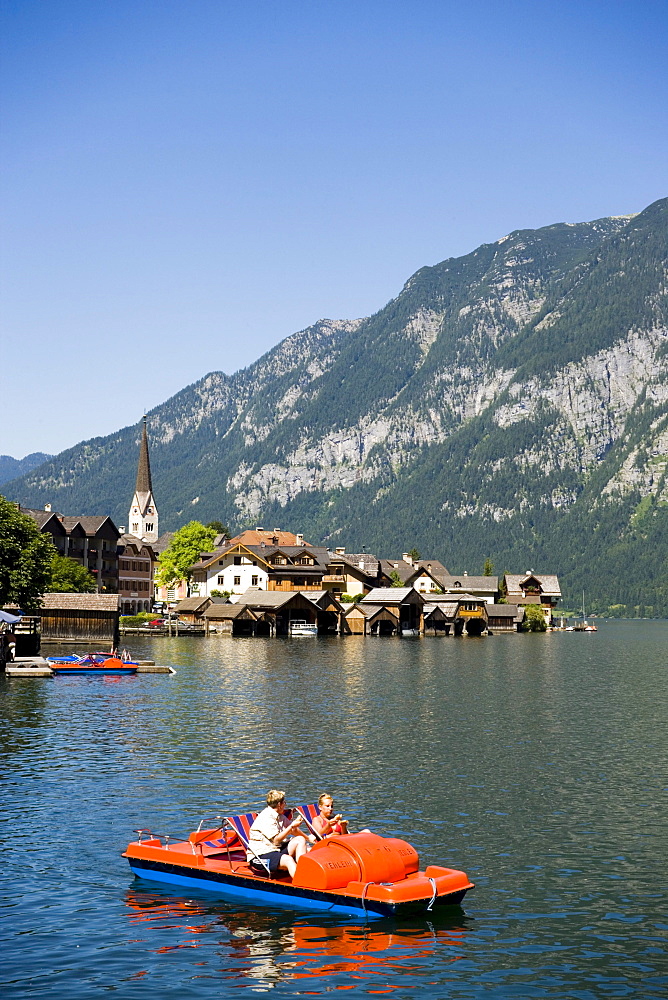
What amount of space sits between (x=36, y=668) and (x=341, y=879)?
200 ft

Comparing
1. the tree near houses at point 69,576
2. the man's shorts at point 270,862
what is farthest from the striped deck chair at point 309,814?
the tree near houses at point 69,576

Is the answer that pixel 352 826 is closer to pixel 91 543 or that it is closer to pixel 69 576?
pixel 69 576

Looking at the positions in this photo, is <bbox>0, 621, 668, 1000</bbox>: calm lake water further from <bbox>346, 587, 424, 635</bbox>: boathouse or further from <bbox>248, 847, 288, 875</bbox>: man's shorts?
<bbox>346, 587, 424, 635</bbox>: boathouse

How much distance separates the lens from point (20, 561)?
9075 cm

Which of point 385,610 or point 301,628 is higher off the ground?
point 385,610

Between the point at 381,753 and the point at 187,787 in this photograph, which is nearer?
the point at 187,787

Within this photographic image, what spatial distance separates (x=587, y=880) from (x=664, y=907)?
255cm

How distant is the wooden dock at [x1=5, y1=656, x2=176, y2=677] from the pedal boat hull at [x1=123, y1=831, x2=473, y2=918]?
5532 cm

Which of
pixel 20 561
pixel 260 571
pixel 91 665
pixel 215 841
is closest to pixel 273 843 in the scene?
pixel 215 841

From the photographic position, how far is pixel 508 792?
38812mm

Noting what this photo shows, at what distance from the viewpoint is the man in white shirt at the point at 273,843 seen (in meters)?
25.9

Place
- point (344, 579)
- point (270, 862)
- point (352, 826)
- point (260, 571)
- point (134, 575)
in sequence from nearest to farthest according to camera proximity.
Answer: point (270, 862)
point (352, 826)
point (260, 571)
point (344, 579)
point (134, 575)

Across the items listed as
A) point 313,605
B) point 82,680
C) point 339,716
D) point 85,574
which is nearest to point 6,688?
point 82,680

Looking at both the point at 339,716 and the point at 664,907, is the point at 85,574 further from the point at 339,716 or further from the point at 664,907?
the point at 664,907
